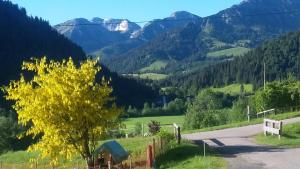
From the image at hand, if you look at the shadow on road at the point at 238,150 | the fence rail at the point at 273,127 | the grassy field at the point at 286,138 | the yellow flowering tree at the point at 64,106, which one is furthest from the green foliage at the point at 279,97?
the yellow flowering tree at the point at 64,106

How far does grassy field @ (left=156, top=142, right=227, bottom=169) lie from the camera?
23969 mm

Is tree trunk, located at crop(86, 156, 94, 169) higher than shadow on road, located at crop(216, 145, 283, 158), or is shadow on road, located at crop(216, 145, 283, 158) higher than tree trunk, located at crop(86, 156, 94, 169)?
shadow on road, located at crop(216, 145, 283, 158)

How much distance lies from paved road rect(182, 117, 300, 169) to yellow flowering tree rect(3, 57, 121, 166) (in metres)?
6.71

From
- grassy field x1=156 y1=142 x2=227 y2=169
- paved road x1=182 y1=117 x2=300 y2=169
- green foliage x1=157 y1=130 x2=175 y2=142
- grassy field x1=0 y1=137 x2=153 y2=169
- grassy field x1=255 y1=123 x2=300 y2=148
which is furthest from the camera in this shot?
grassy field x1=0 y1=137 x2=153 y2=169

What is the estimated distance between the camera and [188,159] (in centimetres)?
2645

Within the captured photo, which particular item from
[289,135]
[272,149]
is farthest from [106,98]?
[289,135]

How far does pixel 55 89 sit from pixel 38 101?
3.28 feet

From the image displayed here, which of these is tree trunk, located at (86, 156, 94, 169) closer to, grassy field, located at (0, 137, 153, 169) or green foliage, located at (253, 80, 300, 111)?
grassy field, located at (0, 137, 153, 169)

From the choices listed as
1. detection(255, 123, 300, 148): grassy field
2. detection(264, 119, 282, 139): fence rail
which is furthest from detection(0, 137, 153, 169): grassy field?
detection(264, 119, 282, 139): fence rail

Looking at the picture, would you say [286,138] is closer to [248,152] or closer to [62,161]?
[248,152]

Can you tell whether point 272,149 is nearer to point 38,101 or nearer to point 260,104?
point 38,101

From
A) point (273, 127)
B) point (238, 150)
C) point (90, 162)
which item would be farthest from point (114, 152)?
point (273, 127)

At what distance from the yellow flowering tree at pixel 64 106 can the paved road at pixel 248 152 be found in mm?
6713

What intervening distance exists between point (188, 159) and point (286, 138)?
23.5 ft
